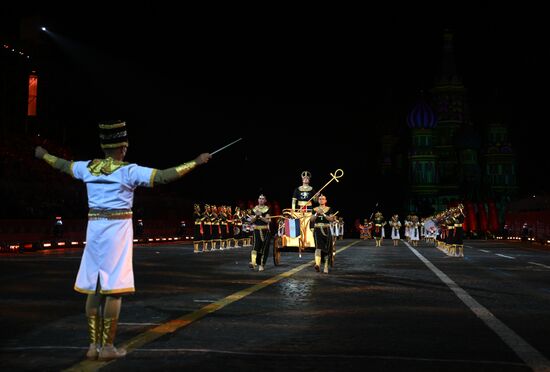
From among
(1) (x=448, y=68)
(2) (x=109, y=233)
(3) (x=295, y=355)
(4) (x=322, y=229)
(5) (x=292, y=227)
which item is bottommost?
(3) (x=295, y=355)

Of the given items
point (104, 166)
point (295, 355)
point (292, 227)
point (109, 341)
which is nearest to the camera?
point (109, 341)

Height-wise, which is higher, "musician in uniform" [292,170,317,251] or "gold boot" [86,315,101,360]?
"musician in uniform" [292,170,317,251]

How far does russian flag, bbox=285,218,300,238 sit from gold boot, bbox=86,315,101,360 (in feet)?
53.2

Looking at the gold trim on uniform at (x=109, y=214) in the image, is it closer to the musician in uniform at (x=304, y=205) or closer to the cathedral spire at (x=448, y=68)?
the musician in uniform at (x=304, y=205)

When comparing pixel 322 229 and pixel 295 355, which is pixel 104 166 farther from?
pixel 322 229

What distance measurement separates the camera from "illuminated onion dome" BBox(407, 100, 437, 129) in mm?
169000

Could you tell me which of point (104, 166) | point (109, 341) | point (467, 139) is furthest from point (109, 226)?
point (467, 139)

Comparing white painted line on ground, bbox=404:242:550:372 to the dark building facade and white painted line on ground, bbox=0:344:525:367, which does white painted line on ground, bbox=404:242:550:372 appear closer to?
white painted line on ground, bbox=0:344:525:367

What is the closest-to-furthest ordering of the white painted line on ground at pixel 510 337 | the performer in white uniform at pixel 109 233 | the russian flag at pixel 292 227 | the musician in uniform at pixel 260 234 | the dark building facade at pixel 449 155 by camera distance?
the white painted line on ground at pixel 510 337, the performer in white uniform at pixel 109 233, the musician in uniform at pixel 260 234, the russian flag at pixel 292 227, the dark building facade at pixel 449 155

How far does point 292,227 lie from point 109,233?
1642 centimetres

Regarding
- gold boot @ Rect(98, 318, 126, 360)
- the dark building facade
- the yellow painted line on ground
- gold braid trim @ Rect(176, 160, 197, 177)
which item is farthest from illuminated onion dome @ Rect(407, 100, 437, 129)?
gold boot @ Rect(98, 318, 126, 360)

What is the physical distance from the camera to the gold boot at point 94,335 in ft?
21.7

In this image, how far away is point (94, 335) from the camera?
6695 millimetres

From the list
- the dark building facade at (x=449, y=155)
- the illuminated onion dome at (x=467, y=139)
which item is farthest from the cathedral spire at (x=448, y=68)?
the illuminated onion dome at (x=467, y=139)
